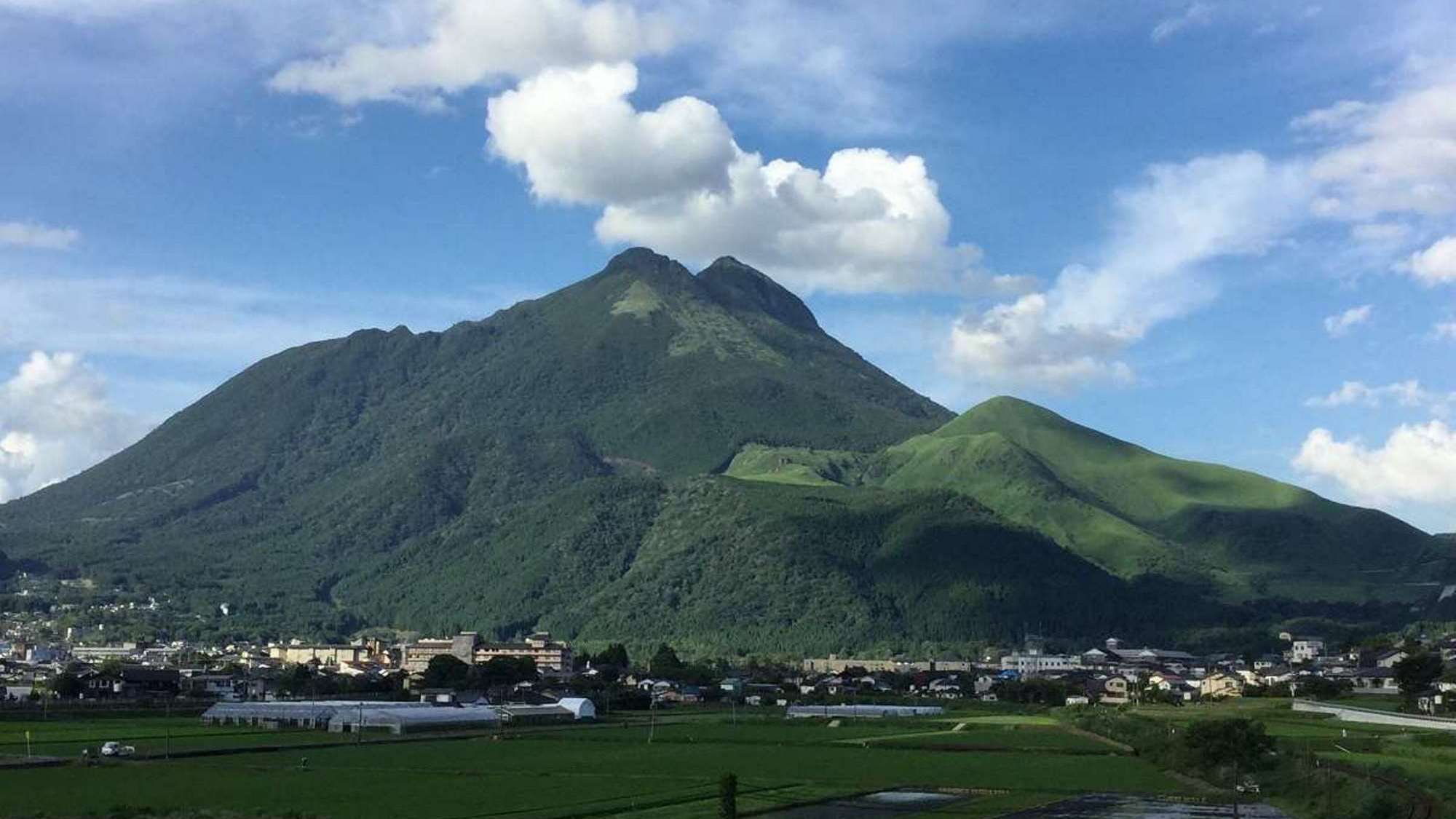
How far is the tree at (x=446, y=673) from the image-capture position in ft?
408

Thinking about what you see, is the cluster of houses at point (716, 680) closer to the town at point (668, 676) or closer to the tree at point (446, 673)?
the town at point (668, 676)

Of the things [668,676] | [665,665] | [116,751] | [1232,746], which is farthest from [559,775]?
[665,665]

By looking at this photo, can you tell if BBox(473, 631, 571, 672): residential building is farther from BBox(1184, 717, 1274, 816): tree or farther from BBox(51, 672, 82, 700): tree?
BBox(1184, 717, 1274, 816): tree

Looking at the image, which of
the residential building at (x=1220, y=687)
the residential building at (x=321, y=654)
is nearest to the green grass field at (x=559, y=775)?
the residential building at (x=1220, y=687)

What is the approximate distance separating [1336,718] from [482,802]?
46544 mm

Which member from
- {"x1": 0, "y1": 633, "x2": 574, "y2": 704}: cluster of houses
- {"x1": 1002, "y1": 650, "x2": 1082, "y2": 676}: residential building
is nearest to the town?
{"x1": 0, "y1": 633, "x2": 574, "y2": 704}: cluster of houses

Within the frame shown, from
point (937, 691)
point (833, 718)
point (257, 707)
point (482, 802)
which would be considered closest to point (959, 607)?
point (937, 691)

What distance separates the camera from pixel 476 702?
107500 mm

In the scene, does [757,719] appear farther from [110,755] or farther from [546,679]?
[110,755]

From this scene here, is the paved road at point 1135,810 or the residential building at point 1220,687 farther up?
the residential building at point 1220,687

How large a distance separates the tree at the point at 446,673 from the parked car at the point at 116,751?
191 ft

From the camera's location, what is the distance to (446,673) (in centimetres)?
12650

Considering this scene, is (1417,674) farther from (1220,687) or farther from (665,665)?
(665,665)

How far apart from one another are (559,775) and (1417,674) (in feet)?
173
